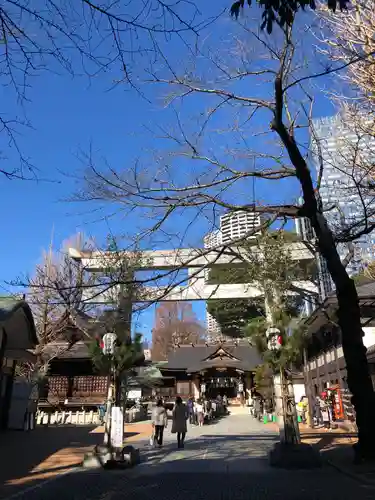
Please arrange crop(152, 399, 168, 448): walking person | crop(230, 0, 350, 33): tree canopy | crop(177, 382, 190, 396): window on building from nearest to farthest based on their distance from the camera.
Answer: crop(230, 0, 350, 33): tree canopy, crop(152, 399, 168, 448): walking person, crop(177, 382, 190, 396): window on building

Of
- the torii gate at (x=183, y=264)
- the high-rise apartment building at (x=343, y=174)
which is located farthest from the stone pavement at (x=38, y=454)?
the high-rise apartment building at (x=343, y=174)

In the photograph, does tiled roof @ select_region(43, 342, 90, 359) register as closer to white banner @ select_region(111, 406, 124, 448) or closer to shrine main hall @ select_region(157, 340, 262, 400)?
shrine main hall @ select_region(157, 340, 262, 400)

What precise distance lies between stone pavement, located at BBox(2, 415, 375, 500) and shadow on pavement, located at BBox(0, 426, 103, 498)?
65 cm

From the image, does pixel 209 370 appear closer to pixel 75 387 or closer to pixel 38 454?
pixel 75 387

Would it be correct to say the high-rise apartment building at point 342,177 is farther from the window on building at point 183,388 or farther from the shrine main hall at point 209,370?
the window on building at point 183,388

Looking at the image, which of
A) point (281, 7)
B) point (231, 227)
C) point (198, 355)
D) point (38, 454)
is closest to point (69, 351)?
point (198, 355)

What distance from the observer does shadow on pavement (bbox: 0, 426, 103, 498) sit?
8.30 m

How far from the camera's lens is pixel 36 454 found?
11.4 metres

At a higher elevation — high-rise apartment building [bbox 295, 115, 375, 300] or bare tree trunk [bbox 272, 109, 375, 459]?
high-rise apartment building [bbox 295, 115, 375, 300]

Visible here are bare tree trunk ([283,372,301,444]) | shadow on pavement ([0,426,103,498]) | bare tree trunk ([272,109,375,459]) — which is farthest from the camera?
bare tree trunk ([283,372,301,444])

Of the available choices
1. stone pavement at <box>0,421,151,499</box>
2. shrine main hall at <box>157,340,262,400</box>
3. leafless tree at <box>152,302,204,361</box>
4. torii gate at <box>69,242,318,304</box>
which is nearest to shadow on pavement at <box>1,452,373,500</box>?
stone pavement at <box>0,421,151,499</box>

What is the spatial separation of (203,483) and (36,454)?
19.4 feet

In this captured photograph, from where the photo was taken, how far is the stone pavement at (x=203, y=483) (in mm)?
6602

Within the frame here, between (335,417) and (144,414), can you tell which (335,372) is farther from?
(144,414)
